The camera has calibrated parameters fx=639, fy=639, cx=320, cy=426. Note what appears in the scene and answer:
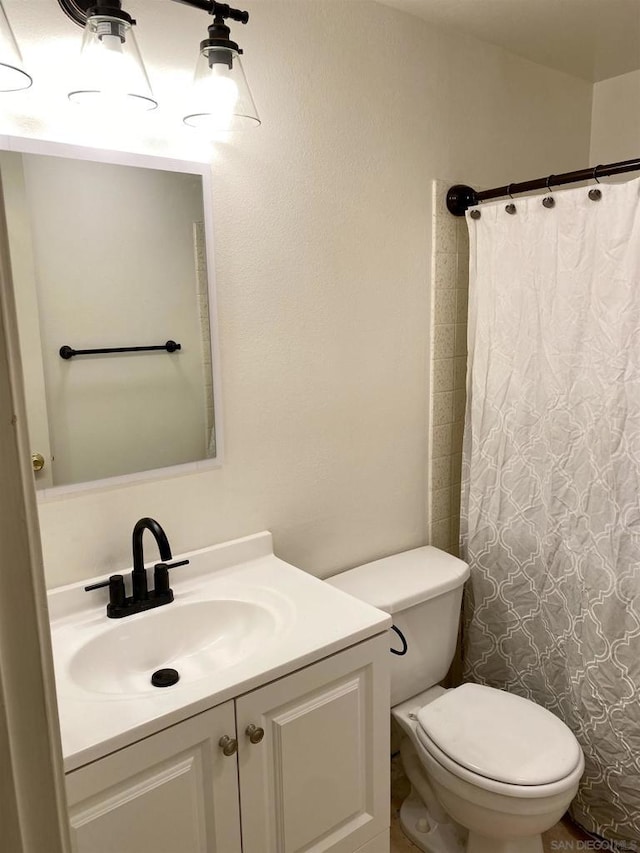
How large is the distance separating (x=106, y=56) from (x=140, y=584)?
3.54ft

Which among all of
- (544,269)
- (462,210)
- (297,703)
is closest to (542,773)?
(297,703)

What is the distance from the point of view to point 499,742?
1624 millimetres

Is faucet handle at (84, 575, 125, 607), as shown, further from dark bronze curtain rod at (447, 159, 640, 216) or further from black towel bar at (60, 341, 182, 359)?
dark bronze curtain rod at (447, 159, 640, 216)

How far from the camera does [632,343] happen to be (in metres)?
1.69

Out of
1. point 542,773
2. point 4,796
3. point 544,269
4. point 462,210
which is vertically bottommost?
point 542,773

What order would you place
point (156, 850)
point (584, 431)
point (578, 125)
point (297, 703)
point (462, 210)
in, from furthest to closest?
point (578, 125) → point (462, 210) → point (584, 431) → point (297, 703) → point (156, 850)

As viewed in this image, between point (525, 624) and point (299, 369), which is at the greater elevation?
point (299, 369)

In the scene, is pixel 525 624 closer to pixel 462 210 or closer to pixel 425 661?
pixel 425 661

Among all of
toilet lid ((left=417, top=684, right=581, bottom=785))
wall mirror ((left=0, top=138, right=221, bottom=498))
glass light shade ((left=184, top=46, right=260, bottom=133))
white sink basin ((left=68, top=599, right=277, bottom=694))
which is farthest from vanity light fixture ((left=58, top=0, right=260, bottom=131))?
toilet lid ((left=417, top=684, right=581, bottom=785))

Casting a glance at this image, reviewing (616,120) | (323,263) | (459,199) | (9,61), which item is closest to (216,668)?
(323,263)

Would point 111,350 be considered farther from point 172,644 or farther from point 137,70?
point 172,644

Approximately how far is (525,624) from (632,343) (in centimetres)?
95

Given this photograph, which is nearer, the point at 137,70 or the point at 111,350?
the point at 137,70

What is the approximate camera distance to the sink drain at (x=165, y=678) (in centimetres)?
133
